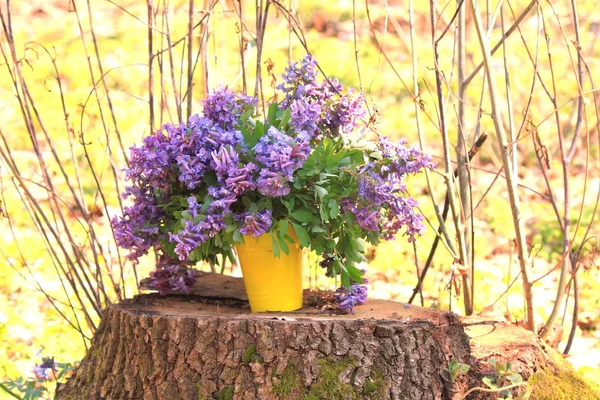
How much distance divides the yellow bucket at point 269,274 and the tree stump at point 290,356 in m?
0.06

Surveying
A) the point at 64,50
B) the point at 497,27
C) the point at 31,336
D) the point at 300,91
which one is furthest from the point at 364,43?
the point at 300,91

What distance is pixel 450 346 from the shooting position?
6.38ft

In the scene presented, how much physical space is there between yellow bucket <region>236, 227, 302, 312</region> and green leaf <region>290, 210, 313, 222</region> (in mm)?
86

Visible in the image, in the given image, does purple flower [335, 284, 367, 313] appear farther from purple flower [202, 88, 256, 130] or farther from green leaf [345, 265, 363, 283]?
purple flower [202, 88, 256, 130]

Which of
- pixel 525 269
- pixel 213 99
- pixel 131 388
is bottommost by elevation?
pixel 131 388

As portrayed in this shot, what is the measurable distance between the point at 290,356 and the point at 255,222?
357mm

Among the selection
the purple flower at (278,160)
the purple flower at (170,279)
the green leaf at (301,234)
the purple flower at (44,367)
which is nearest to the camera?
the purple flower at (278,160)

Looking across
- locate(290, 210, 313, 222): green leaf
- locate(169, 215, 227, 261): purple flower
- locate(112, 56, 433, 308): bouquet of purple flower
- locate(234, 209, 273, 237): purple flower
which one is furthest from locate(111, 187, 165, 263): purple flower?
locate(290, 210, 313, 222): green leaf

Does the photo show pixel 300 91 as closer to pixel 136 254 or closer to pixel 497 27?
pixel 136 254

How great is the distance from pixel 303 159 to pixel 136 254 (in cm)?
56

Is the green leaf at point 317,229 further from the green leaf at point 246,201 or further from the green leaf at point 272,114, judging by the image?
the green leaf at point 272,114

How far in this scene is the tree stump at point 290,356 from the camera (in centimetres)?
181

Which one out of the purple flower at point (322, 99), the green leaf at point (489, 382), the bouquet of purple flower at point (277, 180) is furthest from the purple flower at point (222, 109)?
the green leaf at point (489, 382)

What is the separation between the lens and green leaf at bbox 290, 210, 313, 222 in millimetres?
1830
